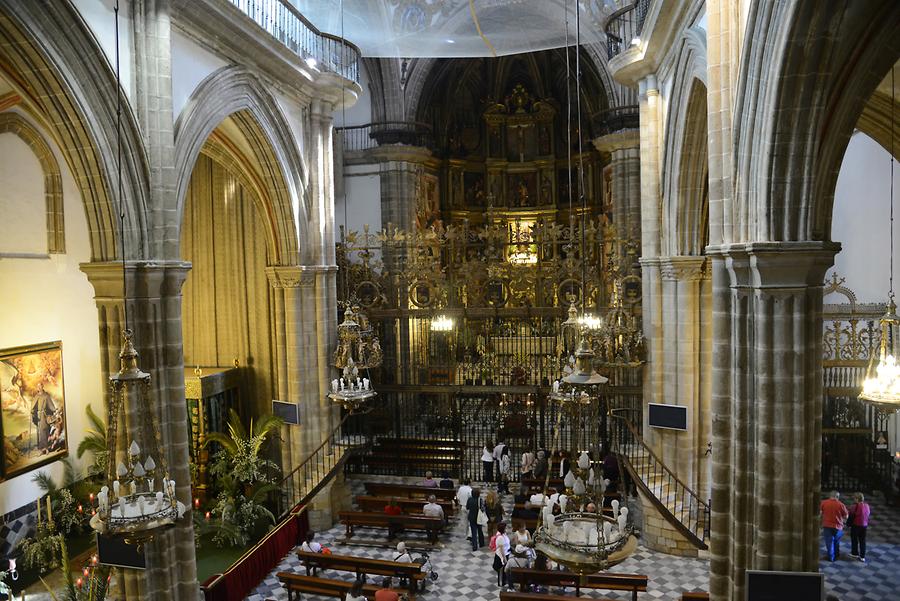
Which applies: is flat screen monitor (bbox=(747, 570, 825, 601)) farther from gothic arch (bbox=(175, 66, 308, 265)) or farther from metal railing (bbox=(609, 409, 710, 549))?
gothic arch (bbox=(175, 66, 308, 265))

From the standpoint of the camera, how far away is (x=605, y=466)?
15039 mm

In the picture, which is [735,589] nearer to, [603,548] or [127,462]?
[603,548]

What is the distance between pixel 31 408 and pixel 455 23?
1101 cm

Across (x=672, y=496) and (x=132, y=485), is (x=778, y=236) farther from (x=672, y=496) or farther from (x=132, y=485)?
(x=672, y=496)

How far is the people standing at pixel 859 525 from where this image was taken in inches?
465

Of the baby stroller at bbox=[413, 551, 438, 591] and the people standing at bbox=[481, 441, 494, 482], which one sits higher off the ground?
the people standing at bbox=[481, 441, 494, 482]

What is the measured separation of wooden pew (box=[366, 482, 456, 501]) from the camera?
14.9 m

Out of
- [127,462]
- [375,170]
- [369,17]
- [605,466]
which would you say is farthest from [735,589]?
[375,170]

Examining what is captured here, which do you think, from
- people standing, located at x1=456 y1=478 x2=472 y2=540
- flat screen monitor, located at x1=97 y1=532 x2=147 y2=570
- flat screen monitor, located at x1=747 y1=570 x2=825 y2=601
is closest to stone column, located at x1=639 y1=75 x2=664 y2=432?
people standing, located at x1=456 y1=478 x2=472 y2=540

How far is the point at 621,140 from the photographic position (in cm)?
1988

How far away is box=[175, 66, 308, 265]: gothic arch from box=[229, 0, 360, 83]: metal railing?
1.13 meters

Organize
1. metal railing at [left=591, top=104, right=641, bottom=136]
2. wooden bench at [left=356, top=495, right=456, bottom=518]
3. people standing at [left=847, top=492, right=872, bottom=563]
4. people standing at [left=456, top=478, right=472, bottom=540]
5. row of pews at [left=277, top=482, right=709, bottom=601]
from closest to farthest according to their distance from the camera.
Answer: row of pews at [left=277, top=482, right=709, bottom=601], people standing at [left=847, top=492, right=872, bottom=563], people standing at [left=456, top=478, right=472, bottom=540], wooden bench at [left=356, top=495, right=456, bottom=518], metal railing at [left=591, top=104, right=641, bottom=136]

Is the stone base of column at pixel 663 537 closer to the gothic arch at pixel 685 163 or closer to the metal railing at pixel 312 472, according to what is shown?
the gothic arch at pixel 685 163

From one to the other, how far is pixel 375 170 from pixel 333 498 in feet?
36.3
